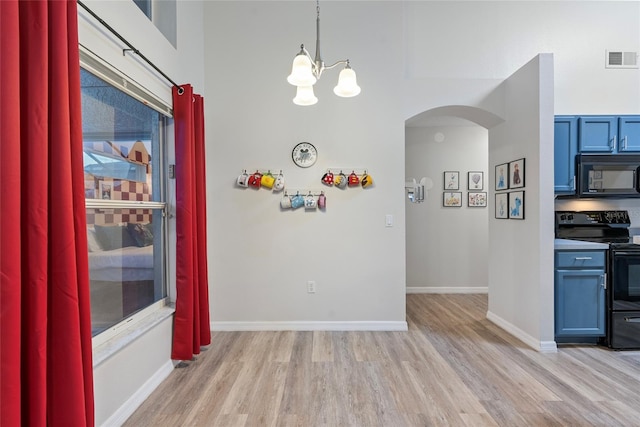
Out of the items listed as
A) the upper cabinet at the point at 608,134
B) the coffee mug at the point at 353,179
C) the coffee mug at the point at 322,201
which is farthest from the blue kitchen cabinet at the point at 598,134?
the coffee mug at the point at 322,201

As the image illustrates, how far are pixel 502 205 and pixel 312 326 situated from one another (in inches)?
95.8

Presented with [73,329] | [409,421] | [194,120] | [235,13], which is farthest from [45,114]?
[235,13]

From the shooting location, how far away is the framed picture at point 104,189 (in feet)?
5.97

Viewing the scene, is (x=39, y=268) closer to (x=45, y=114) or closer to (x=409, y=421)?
(x=45, y=114)

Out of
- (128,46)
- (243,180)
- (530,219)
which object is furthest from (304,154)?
(530,219)

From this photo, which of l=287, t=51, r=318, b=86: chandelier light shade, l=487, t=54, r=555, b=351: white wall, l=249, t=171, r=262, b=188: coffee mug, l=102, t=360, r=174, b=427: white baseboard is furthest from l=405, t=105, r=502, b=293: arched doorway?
l=102, t=360, r=174, b=427: white baseboard

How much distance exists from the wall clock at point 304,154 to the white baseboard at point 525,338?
267cm

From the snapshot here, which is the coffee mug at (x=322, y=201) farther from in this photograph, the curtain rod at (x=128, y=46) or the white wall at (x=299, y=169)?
the curtain rod at (x=128, y=46)

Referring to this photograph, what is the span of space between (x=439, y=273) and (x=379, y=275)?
203 centimetres

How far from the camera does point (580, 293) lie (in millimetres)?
2744

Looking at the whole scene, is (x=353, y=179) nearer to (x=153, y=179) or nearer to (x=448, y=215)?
(x=153, y=179)

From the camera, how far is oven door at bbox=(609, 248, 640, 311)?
2684 millimetres

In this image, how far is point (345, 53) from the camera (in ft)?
10.4

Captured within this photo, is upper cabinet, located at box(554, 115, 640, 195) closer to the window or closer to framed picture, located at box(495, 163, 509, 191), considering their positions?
framed picture, located at box(495, 163, 509, 191)
